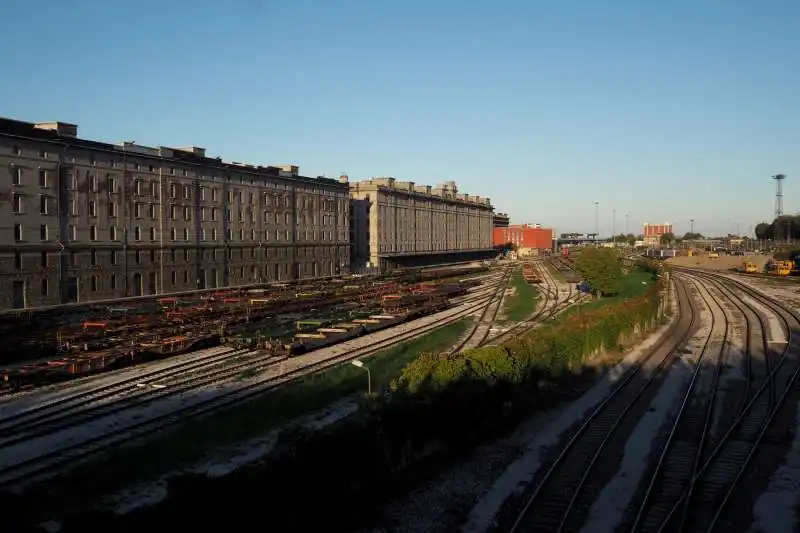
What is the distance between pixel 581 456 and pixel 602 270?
36612 millimetres

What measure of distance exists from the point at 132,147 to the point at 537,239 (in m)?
142

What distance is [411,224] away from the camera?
318 ft

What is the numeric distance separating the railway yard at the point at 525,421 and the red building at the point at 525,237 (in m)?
127

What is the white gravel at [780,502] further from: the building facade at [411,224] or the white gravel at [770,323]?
the building facade at [411,224]

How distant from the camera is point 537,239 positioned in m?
178

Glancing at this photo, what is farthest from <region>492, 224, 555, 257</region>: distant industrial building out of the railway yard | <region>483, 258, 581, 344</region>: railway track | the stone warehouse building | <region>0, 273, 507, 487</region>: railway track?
<region>0, 273, 507, 487</region>: railway track

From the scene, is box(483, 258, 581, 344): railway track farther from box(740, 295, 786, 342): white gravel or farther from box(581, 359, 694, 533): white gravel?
box(740, 295, 786, 342): white gravel

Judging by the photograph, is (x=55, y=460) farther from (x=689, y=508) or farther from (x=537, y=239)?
(x=537, y=239)

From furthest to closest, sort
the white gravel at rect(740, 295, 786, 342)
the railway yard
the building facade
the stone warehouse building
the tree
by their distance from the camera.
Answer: the building facade < the tree < the stone warehouse building < the white gravel at rect(740, 295, 786, 342) < the railway yard

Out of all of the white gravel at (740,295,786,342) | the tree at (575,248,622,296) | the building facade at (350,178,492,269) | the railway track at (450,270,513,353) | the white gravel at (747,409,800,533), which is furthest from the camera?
the building facade at (350,178,492,269)

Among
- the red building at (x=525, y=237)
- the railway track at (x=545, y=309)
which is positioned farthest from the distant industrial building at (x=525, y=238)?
the railway track at (x=545, y=309)

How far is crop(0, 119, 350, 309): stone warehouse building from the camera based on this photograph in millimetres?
39281

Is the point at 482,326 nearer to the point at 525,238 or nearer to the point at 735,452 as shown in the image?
the point at 735,452

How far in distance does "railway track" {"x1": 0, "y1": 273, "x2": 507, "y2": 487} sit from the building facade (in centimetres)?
5930
